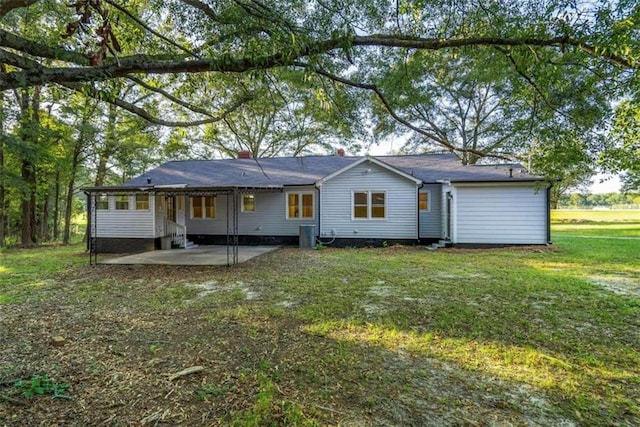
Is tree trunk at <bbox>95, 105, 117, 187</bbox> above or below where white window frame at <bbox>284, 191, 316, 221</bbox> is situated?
above

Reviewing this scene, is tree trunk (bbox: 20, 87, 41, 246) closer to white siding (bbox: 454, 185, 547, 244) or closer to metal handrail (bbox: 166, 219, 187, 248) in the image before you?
metal handrail (bbox: 166, 219, 187, 248)

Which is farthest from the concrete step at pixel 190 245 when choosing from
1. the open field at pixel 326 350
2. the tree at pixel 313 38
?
the tree at pixel 313 38

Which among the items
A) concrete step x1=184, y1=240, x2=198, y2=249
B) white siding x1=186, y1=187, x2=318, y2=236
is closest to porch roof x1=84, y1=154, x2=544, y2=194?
white siding x1=186, y1=187, x2=318, y2=236

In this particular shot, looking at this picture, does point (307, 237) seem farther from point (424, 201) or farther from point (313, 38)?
point (313, 38)

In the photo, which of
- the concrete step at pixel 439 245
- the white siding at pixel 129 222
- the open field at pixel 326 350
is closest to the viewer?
the open field at pixel 326 350

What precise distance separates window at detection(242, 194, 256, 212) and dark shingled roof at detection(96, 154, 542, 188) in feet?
2.26

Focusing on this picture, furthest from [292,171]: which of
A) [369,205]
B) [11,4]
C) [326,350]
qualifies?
[326,350]

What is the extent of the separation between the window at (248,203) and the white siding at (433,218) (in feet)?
23.7

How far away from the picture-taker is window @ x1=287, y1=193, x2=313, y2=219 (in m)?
14.2

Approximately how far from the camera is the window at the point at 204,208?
14.9 m

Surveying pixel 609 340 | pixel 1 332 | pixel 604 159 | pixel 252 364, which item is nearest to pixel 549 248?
pixel 604 159

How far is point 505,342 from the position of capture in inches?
154

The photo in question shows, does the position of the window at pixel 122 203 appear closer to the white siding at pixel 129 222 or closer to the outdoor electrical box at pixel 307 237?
the white siding at pixel 129 222

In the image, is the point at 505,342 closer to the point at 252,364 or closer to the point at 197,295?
the point at 252,364
